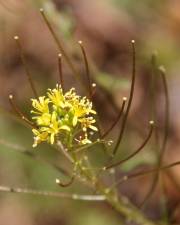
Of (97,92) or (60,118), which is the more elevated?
(97,92)

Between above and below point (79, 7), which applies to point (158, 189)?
below

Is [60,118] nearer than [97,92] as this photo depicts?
Yes

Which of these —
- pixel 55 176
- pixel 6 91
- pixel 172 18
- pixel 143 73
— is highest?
pixel 172 18

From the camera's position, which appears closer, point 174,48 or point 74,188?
point 74,188

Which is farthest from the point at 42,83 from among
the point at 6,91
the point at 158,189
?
the point at 158,189

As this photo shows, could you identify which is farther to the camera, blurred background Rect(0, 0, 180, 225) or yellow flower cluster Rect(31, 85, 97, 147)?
blurred background Rect(0, 0, 180, 225)

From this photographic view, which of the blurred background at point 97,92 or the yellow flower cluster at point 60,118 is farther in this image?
the blurred background at point 97,92

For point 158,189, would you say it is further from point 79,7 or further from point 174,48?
point 79,7

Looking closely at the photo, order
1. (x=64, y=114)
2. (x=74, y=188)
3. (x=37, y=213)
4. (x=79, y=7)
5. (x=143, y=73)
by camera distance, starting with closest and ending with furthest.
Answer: (x=64, y=114) → (x=74, y=188) → (x=37, y=213) → (x=143, y=73) → (x=79, y=7)
